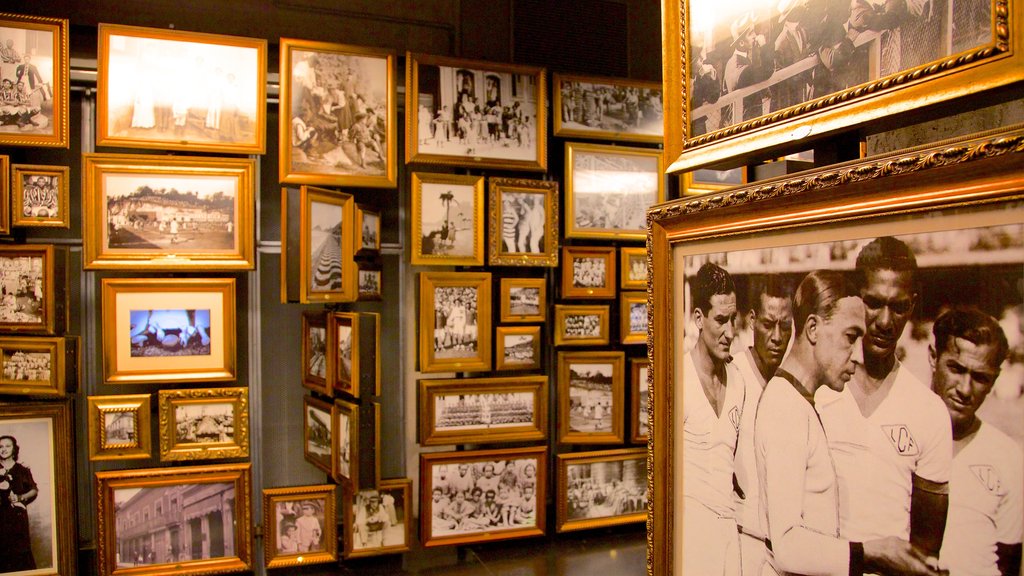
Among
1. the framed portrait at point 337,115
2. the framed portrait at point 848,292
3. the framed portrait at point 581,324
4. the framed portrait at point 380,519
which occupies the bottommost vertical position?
the framed portrait at point 380,519

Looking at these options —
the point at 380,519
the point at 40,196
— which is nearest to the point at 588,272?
the point at 380,519

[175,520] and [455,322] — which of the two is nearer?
[175,520]

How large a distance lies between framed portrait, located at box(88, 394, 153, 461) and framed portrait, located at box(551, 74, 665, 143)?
2678 millimetres

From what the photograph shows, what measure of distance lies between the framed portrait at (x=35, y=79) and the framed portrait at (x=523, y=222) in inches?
85.1

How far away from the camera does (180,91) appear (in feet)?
10.9

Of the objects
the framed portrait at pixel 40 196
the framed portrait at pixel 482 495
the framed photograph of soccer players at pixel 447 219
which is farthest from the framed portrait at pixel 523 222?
the framed portrait at pixel 40 196

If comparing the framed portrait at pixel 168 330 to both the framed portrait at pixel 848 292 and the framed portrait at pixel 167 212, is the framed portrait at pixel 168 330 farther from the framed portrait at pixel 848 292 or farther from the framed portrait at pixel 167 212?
the framed portrait at pixel 848 292

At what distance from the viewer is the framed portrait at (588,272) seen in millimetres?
3945

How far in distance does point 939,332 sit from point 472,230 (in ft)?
10.2

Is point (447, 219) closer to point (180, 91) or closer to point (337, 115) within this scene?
point (337, 115)

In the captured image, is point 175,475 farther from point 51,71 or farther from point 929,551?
point 929,551

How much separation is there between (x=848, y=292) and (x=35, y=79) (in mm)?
3709

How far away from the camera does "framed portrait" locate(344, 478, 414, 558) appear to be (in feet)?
11.7

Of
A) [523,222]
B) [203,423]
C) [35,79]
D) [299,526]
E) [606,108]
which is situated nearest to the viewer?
[35,79]
